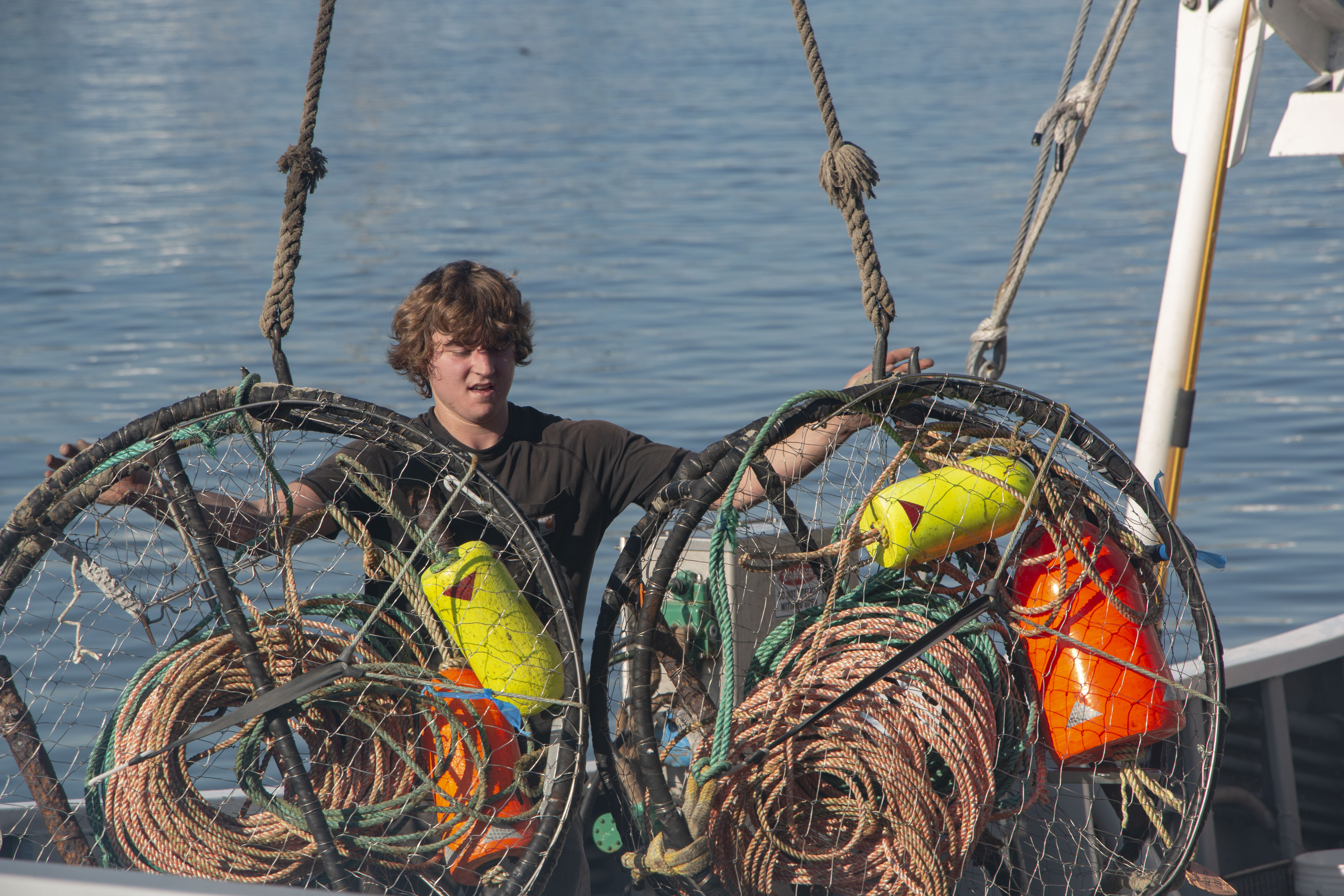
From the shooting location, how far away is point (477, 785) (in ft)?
7.91

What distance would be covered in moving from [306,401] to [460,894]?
3.28 ft

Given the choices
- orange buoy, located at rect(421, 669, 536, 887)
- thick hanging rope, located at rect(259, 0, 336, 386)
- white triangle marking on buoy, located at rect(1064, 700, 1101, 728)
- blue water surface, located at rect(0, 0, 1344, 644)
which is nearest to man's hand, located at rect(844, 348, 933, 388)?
white triangle marking on buoy, located at rect(1064, 700, 1101, 728)

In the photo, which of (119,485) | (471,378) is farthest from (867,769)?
(119,485)

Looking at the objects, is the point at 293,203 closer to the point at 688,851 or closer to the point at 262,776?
the point at 262,776

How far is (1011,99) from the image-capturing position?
74.0 ft

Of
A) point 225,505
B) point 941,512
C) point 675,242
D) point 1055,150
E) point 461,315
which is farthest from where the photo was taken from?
point 675,242

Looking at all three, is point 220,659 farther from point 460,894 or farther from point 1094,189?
point 1094,189

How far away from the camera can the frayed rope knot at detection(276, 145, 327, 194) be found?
273 cm

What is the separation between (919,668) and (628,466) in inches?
35.0

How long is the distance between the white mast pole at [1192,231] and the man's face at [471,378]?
1.98 m

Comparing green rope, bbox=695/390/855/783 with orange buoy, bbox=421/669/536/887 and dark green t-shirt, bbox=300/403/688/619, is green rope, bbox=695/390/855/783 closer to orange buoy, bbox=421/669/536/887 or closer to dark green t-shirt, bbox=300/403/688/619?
orange buoy, bbox=421/669/536/887

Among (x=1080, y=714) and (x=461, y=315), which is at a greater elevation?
(x=461, y=315)

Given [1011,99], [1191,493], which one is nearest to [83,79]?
[1011,99]

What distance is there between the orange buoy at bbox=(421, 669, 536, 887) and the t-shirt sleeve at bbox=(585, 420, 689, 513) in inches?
26.8
